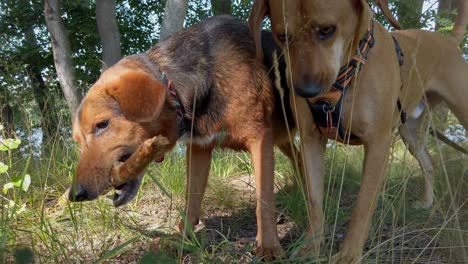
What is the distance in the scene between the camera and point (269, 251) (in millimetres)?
2721

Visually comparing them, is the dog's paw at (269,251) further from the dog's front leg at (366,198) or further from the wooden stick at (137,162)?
the wooden stick at (137,162)

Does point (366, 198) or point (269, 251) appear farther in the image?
point (269, 251)

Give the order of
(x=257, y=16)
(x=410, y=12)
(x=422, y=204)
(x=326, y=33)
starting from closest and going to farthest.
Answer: (x=326, y=33) → (x=257, y=16) → (x=422, y=204) → (x=410, y=12)

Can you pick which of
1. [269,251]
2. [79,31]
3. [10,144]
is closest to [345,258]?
[269,251]

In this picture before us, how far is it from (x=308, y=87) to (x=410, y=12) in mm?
4655

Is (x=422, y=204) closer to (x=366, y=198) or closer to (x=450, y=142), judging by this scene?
(x=450, y=142)

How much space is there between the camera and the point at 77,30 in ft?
48.9

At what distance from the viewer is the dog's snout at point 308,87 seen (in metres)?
2.30

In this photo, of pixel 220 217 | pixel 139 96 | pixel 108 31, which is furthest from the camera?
pixel 108 31

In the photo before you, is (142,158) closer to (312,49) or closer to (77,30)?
(312,49)

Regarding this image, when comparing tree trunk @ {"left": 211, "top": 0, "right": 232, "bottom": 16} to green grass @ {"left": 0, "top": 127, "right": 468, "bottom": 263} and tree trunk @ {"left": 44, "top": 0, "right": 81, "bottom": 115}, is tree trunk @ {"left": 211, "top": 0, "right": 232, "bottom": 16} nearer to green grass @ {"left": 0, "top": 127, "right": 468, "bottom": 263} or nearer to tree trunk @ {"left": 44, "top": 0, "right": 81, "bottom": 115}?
tree trunk @ {"left": 44, "top": 0, "right": 81, "bottom": 115}

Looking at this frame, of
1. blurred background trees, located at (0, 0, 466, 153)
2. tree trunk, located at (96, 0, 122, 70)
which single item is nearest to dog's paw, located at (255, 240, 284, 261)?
blurred background trees, located at (0, 0, 466, 153)

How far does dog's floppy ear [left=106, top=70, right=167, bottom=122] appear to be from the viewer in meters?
2.62

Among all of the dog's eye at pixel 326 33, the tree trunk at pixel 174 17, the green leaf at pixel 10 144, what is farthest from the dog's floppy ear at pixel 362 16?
the tree trunk at pixel 174 17
